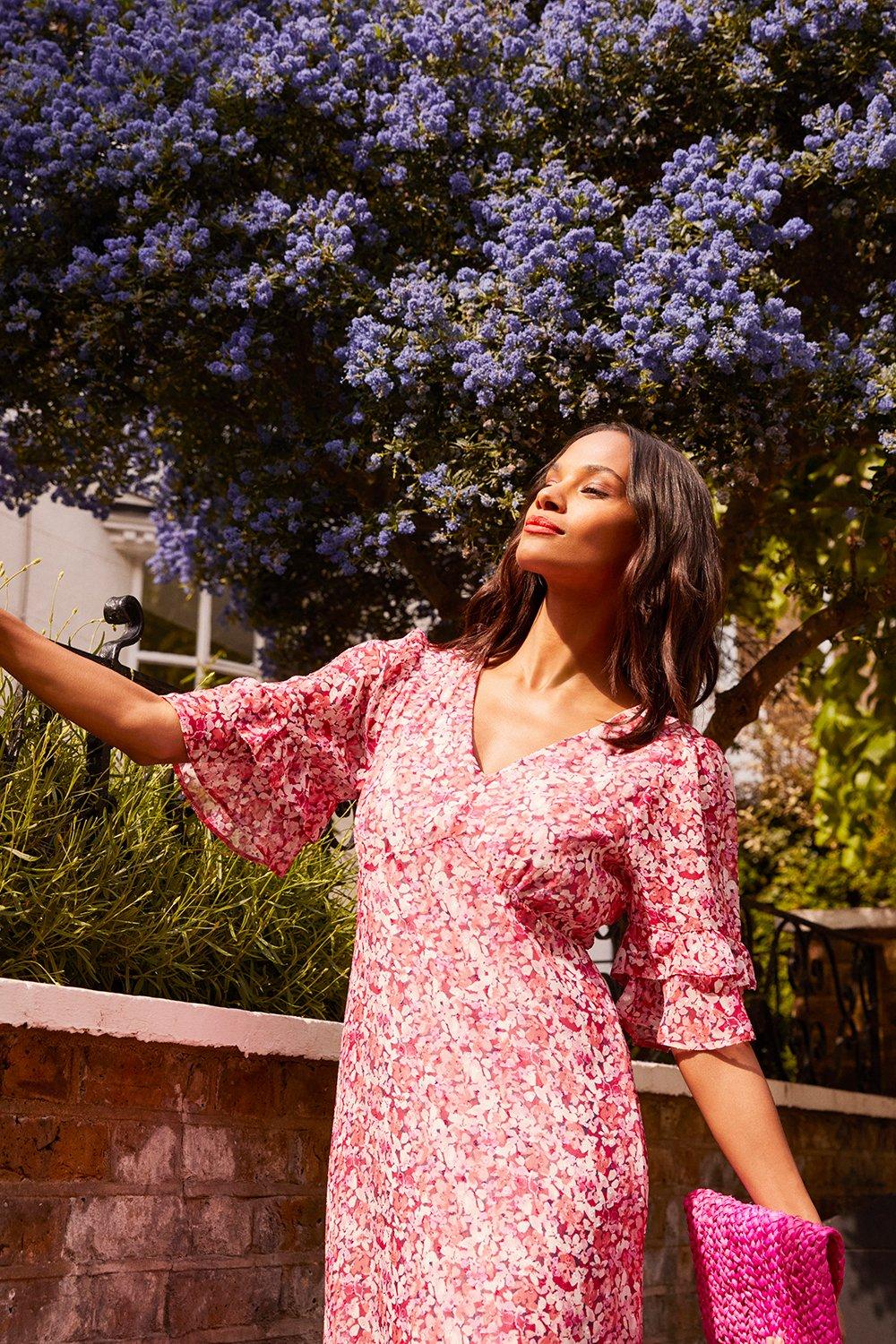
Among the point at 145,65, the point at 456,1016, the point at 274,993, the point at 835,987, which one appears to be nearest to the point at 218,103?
the point at 145,65

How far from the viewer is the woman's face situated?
7.68 ft

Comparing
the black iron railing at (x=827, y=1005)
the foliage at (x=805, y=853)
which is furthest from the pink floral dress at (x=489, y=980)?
the foliage at (x=805, y=853)

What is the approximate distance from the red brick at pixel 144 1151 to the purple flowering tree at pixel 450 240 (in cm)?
182

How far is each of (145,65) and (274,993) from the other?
8.90 feet

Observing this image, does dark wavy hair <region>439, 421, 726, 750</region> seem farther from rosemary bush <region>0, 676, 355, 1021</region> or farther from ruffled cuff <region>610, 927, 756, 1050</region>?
rosemary bush <region>0, 676, 355, 1021</region>

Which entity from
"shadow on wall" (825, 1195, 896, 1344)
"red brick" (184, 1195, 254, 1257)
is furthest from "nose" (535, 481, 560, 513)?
"shadow on wall" (825, 1195, 896, 1344)

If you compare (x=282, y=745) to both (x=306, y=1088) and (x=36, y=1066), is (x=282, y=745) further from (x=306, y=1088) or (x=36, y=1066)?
(x=306, y=1088)

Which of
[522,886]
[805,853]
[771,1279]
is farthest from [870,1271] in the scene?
[805,853]

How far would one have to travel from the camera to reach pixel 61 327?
467 cm

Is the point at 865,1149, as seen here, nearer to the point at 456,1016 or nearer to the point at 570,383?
the point at 570,383

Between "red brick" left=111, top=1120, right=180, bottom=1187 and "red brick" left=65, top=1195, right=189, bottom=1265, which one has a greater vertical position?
"red brick" left=111, top=1120, right=180, bottom=1187

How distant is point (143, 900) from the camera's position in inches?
117

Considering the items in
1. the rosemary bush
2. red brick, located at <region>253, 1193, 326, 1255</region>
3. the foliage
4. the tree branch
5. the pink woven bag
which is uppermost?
the foliage

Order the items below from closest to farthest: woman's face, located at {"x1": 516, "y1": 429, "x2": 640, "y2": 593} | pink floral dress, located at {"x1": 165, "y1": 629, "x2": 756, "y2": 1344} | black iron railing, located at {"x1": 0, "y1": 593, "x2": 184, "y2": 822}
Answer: pink floral dress, located at {"x1": 165, "y1": 629, "x2": 756, "y2": 1344}
woman's face, located at {"x1": 516, "y1": 429, "x2": 640, "y2": 593}
black iron railing, located at {"x1": 0, "y1": 593, "x2": 184, "y2": 822}
